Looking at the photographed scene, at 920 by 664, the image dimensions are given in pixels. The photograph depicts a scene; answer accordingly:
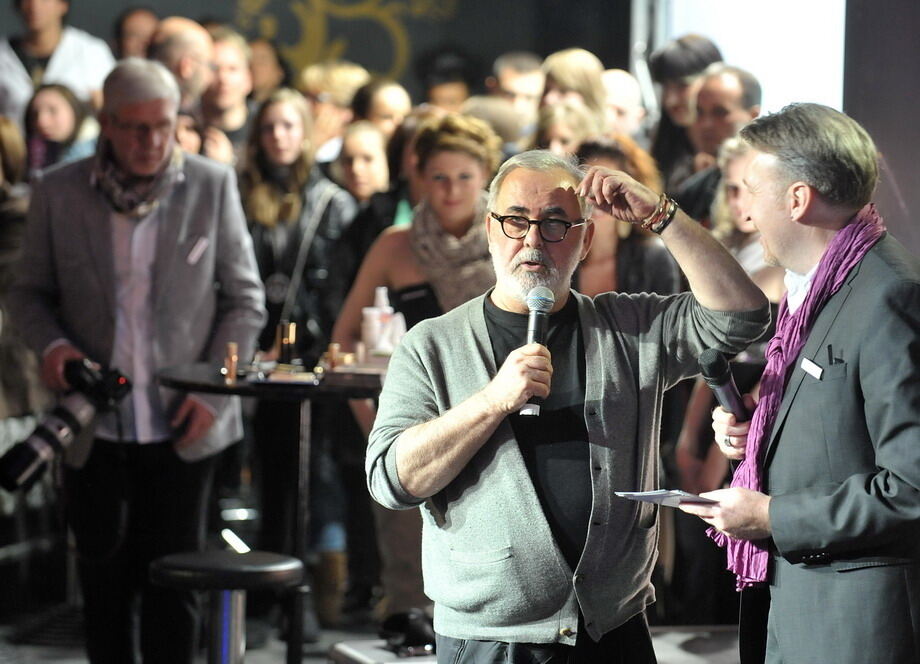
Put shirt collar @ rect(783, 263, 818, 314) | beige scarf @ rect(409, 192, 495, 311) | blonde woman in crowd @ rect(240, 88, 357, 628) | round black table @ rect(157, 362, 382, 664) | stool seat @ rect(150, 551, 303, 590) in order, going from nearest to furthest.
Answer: shirt collar @ rect(783, 263, 818, 314)
stool seat @ rect(150, 551, 303, 590)
round black table @ rect(157, 362, 382, 664)
beige scarf @ rect(409, 192, 495, 311)
blonde woman in crowd @ rect(240, 88, 357, 628)

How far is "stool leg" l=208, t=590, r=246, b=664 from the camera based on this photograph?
3510mm

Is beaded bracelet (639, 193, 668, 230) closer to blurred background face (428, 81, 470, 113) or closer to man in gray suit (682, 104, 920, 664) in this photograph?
man in gray suit (682, 104, 920, 664)

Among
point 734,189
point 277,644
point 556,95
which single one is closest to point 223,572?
point 277,644

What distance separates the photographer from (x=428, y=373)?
233 cm

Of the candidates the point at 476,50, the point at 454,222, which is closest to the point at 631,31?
the point at 476,50

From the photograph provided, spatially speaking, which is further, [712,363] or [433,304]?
[433,304]

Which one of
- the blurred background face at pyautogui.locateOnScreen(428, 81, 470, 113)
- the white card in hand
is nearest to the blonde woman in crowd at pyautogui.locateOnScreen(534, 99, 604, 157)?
the blurred background face at pyautogui.locateOnScreen(428, 81, 470, 113)

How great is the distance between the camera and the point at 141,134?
13.0 ft

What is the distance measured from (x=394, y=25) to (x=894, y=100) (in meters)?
5.72

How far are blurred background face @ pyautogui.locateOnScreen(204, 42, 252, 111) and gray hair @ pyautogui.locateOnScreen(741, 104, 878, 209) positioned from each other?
4.65 metres

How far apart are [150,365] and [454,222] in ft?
3.70

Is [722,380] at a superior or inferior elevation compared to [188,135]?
inferior

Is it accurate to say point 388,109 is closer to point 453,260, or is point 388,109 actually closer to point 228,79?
point 228,79

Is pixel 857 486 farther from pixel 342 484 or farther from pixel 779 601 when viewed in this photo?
pixel 342 484
